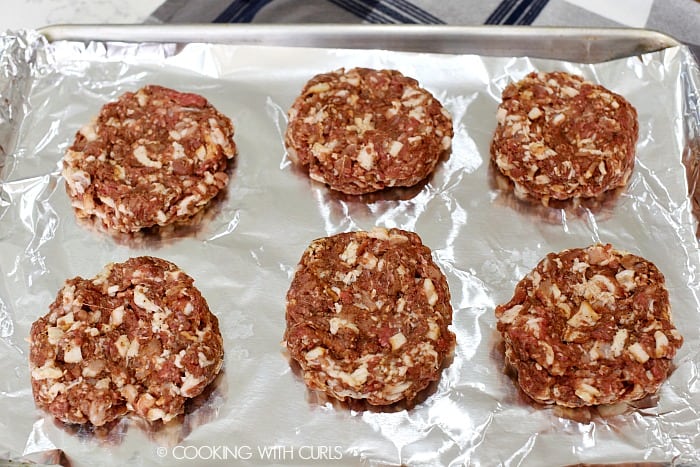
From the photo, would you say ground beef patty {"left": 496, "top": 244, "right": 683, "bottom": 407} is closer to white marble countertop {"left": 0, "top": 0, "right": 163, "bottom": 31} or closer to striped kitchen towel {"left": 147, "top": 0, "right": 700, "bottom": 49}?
striped kitchen towel {"left": 147, "top": 0, "right": 700, "bottom": 49}

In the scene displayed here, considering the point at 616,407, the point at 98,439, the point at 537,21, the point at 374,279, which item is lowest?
the point at 98,439

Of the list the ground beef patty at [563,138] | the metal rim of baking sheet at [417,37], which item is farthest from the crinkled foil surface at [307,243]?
the ground beef patty at [563,138]

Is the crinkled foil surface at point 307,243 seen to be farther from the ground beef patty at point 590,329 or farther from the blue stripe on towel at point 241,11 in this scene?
the blue stripe on towel at point 241,11

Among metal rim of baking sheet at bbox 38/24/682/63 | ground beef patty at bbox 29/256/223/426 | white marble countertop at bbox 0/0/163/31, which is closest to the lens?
ground beef patty at bbox 29/256/223/426

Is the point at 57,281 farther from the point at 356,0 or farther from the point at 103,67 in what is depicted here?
the point at 356,0

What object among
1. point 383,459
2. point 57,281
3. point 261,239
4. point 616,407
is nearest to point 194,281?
point 261,239

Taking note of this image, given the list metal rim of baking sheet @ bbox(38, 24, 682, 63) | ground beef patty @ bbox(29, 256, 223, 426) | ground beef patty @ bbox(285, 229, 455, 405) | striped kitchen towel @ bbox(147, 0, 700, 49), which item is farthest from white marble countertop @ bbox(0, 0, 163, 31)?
ground beef patty @ bbox(285, 229, 455, 405)
